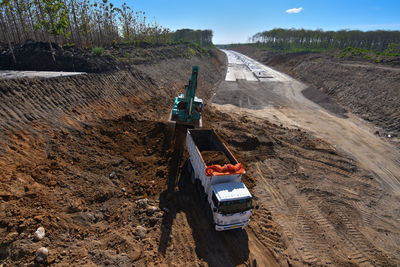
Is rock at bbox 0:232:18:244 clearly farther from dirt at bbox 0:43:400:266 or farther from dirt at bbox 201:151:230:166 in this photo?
dirt at bbox 201:151:230:166

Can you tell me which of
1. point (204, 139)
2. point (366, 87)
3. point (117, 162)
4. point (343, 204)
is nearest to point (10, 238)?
point (117, 162)

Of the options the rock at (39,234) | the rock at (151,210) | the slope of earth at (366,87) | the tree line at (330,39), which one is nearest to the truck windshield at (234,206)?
the rock at (151,210)

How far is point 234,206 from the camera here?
8430 millimetres

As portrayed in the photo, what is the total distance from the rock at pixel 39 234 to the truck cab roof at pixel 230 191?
19.5 feet

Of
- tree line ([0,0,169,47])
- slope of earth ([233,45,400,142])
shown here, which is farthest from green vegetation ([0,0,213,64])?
slope of earth ([233,45,400,142])

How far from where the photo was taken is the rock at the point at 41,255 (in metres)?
6.36

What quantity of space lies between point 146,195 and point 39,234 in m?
4.40

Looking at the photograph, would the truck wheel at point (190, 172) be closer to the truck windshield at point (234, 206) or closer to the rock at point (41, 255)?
the truck windshield at point (234, 206)

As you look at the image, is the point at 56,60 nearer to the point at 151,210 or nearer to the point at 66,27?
the point at 66,27

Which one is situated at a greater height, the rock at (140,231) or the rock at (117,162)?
the rock at (117,162)

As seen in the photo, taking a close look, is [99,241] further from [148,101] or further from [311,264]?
[148,101]

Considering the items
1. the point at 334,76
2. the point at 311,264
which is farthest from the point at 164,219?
the point at 334,76

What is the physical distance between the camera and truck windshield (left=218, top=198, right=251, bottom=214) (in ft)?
27.3

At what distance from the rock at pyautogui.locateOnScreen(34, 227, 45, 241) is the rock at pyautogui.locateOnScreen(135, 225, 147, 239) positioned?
3030 mm
